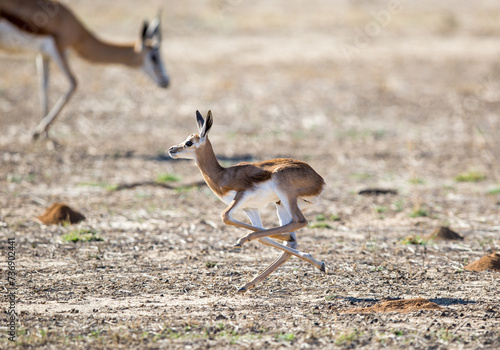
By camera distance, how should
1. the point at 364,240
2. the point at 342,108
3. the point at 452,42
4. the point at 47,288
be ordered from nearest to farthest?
the point at 47,288 → the point at 364,240 → the point at 342,108 → the point at 452,42

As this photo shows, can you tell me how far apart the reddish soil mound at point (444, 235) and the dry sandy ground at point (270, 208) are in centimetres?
13

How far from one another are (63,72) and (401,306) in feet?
31.3

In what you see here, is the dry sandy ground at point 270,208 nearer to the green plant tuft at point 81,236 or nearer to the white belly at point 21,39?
the green plant tuft at point 81,236

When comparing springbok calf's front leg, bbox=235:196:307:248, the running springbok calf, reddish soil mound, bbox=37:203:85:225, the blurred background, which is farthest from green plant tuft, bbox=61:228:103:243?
the blurred background

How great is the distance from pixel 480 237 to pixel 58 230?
496 cm

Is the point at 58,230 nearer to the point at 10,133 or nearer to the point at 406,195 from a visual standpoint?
the point at 406,195

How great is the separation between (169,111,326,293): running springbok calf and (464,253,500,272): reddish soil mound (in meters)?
1.69

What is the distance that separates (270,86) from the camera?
18859 mm

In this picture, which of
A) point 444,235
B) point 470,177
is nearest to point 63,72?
point 470,177

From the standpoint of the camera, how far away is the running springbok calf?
592 cm

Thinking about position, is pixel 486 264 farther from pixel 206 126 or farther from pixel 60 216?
pixel 60 216

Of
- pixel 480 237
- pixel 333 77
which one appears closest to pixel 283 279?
pixel 480 237

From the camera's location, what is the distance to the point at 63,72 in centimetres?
1327

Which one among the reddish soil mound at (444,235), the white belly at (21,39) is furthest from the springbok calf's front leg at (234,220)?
the white belly at (21,39)
